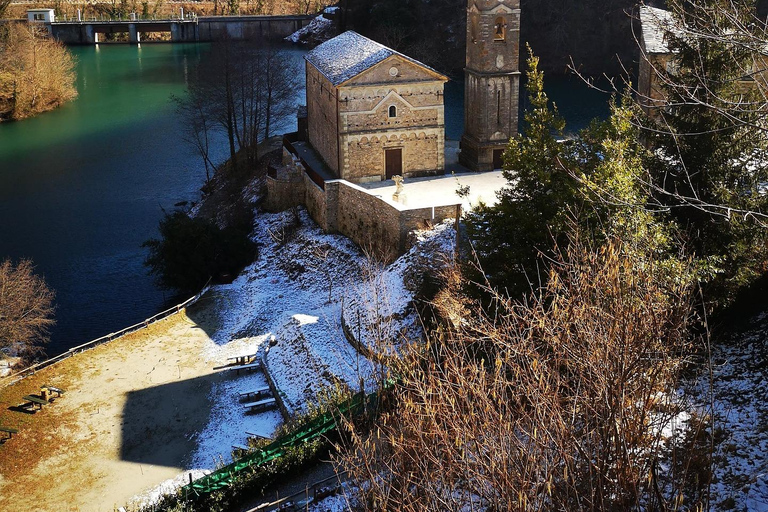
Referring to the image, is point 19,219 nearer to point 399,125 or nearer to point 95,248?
point 95,248

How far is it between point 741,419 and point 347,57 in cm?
2262

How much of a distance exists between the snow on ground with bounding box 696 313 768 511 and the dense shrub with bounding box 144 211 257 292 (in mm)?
19555

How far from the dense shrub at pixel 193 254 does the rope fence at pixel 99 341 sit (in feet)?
2.66

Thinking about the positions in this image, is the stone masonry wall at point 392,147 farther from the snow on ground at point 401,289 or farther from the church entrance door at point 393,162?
the snow on ground at point 401,289

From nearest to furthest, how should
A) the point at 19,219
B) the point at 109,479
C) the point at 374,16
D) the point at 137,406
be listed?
the point at 109,479
the point at 137,406
the point at 19,219
the point at 374,16

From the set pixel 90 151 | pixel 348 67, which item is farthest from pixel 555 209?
pixel 90 151

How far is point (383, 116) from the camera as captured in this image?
102ft

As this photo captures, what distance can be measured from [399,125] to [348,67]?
9.51 ft

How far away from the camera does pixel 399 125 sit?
31.1 m

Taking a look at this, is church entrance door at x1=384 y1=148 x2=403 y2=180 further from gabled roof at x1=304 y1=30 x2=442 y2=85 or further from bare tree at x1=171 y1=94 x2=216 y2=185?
bare tree at x1=171 y1=94 x2=216 y2=185

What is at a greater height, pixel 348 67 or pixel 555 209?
pixel 348 67

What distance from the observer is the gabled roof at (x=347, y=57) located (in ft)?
99.8

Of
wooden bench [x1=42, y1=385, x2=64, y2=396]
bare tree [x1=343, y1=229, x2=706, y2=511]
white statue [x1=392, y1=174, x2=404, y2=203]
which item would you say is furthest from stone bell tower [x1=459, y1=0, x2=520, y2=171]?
bare tree [x1=343, y1=229, x2=706, y2=511]

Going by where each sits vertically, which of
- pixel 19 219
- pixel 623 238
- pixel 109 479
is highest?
pixel 623 238
